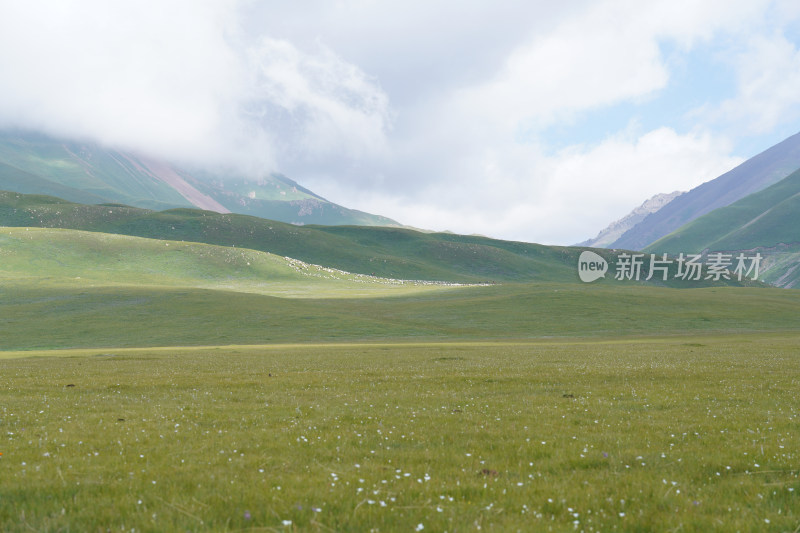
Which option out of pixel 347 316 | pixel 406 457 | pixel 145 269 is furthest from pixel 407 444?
pixel 145 269

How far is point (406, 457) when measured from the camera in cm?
1127

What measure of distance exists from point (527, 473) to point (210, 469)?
640 centimetres

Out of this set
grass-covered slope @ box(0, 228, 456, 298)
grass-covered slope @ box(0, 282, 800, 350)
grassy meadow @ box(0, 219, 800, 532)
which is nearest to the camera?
grassy meadow @ box(0, 219, 800, 532)

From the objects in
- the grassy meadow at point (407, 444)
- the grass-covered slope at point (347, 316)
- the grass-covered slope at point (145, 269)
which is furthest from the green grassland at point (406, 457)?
the grass-covered slope at point (145, 269)

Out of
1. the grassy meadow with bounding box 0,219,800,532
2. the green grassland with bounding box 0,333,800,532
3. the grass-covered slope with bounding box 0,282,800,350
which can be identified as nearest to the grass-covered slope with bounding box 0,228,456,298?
the grass-covered slope with bounding box 0,282,800,350

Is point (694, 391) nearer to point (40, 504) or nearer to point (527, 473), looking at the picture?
point (527, 473)

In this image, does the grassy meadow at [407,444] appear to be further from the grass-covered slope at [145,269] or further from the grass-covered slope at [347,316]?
the grass-covered slope at [145,269]

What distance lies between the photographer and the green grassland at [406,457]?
7719 mm

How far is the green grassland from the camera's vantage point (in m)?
7.72

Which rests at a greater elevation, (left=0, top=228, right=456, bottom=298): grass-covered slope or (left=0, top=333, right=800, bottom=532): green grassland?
(left=0, top=333, right=800, bottom=532): green grassland

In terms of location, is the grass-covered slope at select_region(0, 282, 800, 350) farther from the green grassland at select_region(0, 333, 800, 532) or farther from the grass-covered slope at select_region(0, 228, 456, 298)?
the green grassland at select_region(0, 333, 800, 532)

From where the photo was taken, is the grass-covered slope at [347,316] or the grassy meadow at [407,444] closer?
the grassy meadow at [407,444]

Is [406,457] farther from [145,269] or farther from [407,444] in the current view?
[145,269]

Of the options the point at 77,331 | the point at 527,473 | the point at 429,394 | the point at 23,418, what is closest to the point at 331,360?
the point at 429,394
